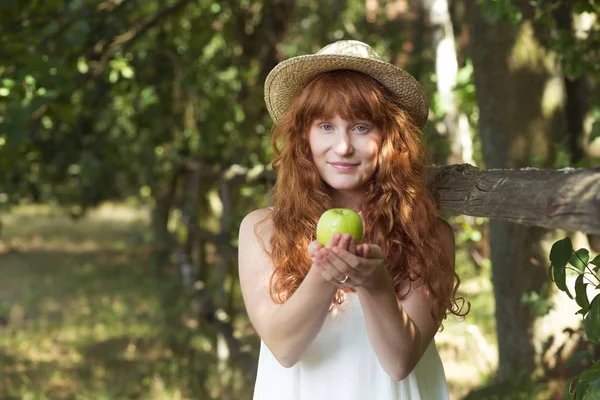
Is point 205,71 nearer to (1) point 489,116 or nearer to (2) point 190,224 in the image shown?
(2) point 190,224

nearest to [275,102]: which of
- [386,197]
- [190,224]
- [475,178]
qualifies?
[386,197]

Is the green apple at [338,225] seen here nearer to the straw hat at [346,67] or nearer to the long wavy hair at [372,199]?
the long wavy hair at [372,199]

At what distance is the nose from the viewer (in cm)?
225

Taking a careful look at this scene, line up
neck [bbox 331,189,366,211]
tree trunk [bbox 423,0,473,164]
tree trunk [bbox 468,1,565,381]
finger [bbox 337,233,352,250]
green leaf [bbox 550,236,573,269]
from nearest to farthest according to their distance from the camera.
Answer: finger [bbox 337,233,352,250]
green leaf [bbox 550,236,573,269]
neck [bbox 331,189,366,211]
tree trunk [bbox 468,1,565,381]
tree trunk [bbox 423,0,473,164]

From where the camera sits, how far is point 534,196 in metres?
1.70

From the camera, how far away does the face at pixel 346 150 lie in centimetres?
228

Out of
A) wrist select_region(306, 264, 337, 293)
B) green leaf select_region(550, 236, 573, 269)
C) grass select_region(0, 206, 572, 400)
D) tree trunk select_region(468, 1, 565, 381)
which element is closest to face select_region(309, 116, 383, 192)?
wrist select_region(306, 264, 337, 293)

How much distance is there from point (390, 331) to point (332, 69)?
0.76 meters

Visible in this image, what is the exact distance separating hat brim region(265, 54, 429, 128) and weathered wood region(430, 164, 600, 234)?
0.25 meters

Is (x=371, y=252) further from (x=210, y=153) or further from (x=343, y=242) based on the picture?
(x=210, y=153)

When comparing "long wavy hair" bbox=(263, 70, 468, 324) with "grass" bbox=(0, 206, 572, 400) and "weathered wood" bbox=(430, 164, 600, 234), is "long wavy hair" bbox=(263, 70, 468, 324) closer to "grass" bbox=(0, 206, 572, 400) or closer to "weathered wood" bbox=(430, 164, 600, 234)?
"weathered wood" bbox=(430, 164, 600, 234)

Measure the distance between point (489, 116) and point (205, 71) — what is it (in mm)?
4793

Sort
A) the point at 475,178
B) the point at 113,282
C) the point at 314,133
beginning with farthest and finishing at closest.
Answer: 1. the point at 113,282
2. the point at 314,133
3. the point at 475,178

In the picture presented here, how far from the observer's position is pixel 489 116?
13.9 feet
